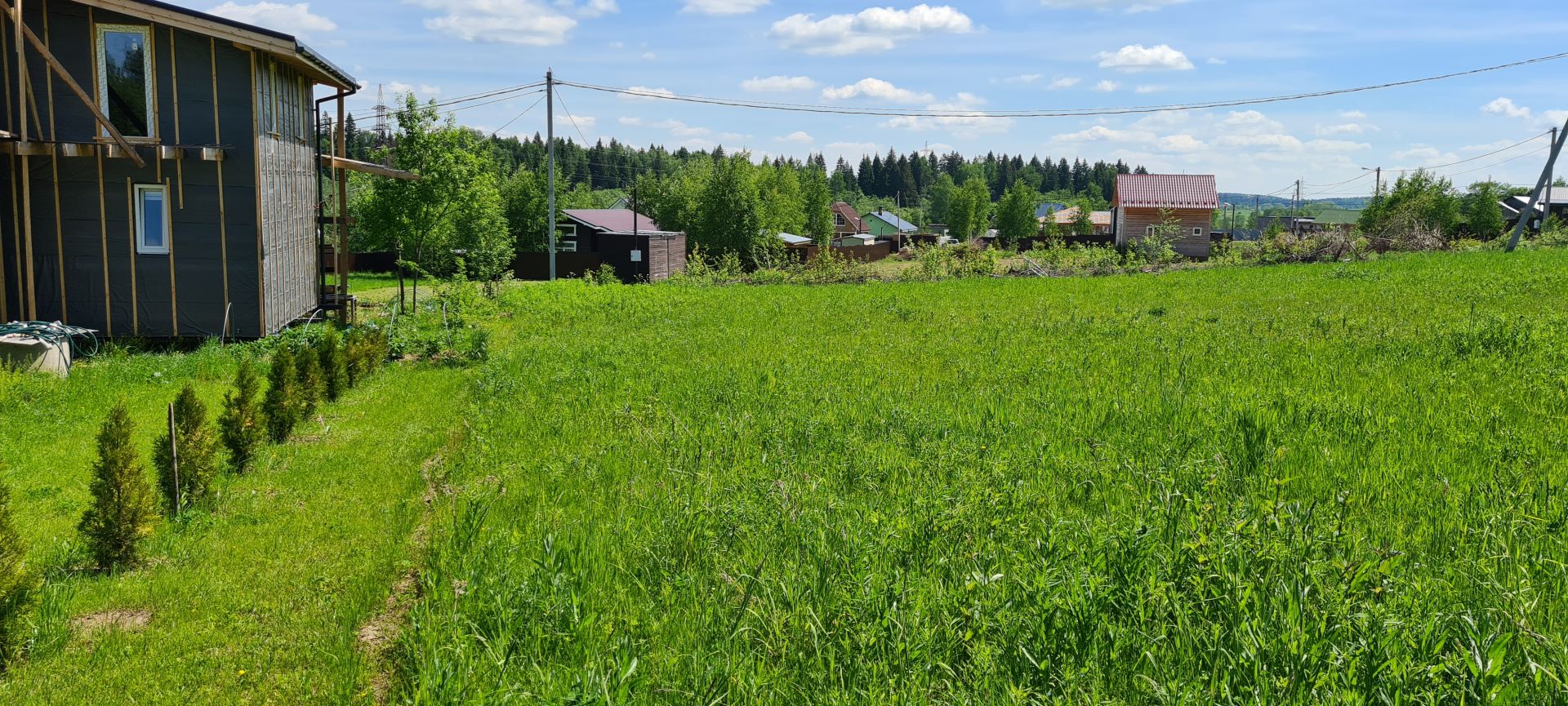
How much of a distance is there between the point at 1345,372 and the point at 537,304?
1747 centimetres

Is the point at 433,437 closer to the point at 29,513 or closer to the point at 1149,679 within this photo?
the point at 29,513

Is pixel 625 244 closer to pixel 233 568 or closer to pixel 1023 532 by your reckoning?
pixel 233 568

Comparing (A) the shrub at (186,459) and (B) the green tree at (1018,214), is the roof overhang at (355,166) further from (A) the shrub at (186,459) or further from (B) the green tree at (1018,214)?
(B) the green tree at (1018,214)

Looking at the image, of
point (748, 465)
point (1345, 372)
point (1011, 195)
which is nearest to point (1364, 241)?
point (1345, 372)

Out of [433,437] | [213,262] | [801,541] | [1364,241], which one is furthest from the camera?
[1364,241]

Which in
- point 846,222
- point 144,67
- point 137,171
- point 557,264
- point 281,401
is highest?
point 846,222

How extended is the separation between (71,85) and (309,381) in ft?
25.2

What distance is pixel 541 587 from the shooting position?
495 cm

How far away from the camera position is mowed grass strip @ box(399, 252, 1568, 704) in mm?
4039

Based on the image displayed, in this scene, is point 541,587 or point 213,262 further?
point 213,262

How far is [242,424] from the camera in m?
8.49

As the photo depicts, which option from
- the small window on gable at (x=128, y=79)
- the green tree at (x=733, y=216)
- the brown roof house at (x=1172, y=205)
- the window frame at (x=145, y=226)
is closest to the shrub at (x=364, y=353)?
the window frame at (x=145, y=226)

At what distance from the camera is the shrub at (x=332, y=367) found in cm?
1192

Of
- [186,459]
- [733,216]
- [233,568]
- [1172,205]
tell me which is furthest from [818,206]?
[233,568]
